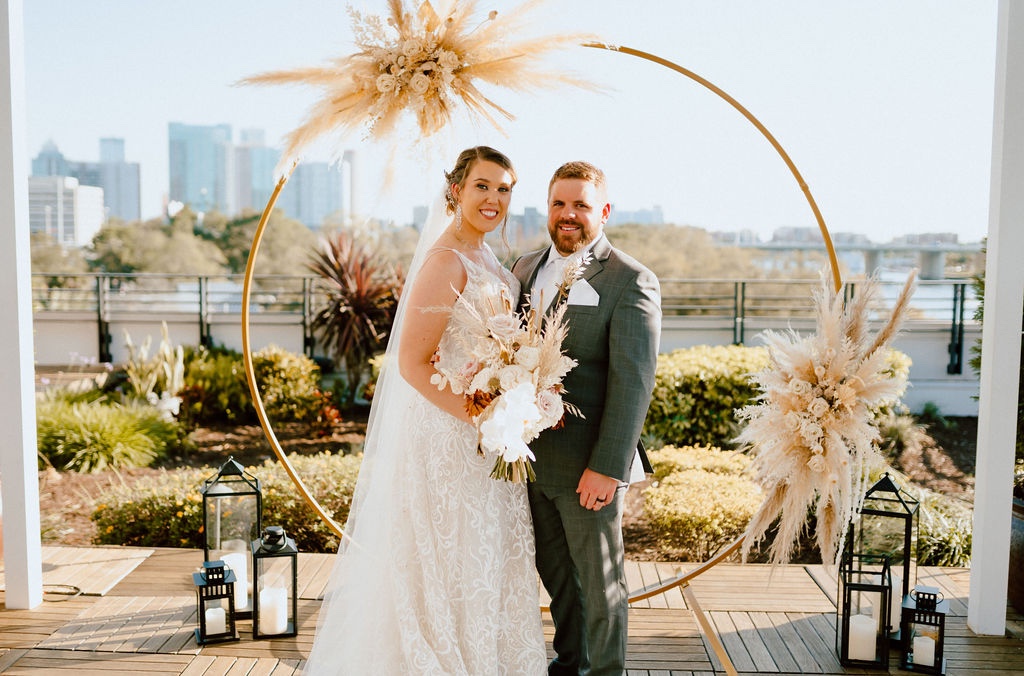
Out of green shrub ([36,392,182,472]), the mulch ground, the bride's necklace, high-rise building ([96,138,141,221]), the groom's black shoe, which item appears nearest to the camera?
the bride's necklace

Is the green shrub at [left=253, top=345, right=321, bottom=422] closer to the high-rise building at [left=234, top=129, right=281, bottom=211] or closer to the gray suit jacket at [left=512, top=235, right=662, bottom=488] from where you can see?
the gray suit jacket at [left=512, top=235, right=662, bottom=488]

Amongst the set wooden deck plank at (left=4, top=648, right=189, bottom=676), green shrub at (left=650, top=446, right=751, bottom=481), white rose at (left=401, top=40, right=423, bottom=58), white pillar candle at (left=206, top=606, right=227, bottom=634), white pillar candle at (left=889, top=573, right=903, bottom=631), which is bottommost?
wooden deck plank at (left=4, top=648, right=189, bottom=676)

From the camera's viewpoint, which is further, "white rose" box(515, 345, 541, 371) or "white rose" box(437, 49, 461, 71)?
"white rose" box(437, 49, 461, 71)

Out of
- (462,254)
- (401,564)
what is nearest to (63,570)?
(401,564)

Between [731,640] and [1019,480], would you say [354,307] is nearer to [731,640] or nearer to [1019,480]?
[731,640]

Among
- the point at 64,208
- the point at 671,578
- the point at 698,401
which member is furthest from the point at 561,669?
the point at 64,208

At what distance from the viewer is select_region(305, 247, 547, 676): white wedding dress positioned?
2.96m

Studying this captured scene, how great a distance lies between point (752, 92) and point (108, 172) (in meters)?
16.2

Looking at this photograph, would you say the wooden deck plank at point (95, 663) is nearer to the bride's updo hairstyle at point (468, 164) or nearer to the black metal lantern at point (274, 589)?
the black metal lantern at point (274, 589)

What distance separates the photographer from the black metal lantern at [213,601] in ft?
11.4

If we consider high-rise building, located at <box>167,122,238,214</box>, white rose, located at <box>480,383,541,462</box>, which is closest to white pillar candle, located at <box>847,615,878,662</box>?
white rose, located at <box>480,383,541,462</box>

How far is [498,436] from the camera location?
2.62 meters

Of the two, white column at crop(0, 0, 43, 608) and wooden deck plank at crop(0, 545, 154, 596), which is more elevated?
white column at crop(0, 0, 43, 608)

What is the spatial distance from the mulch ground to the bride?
213cm
